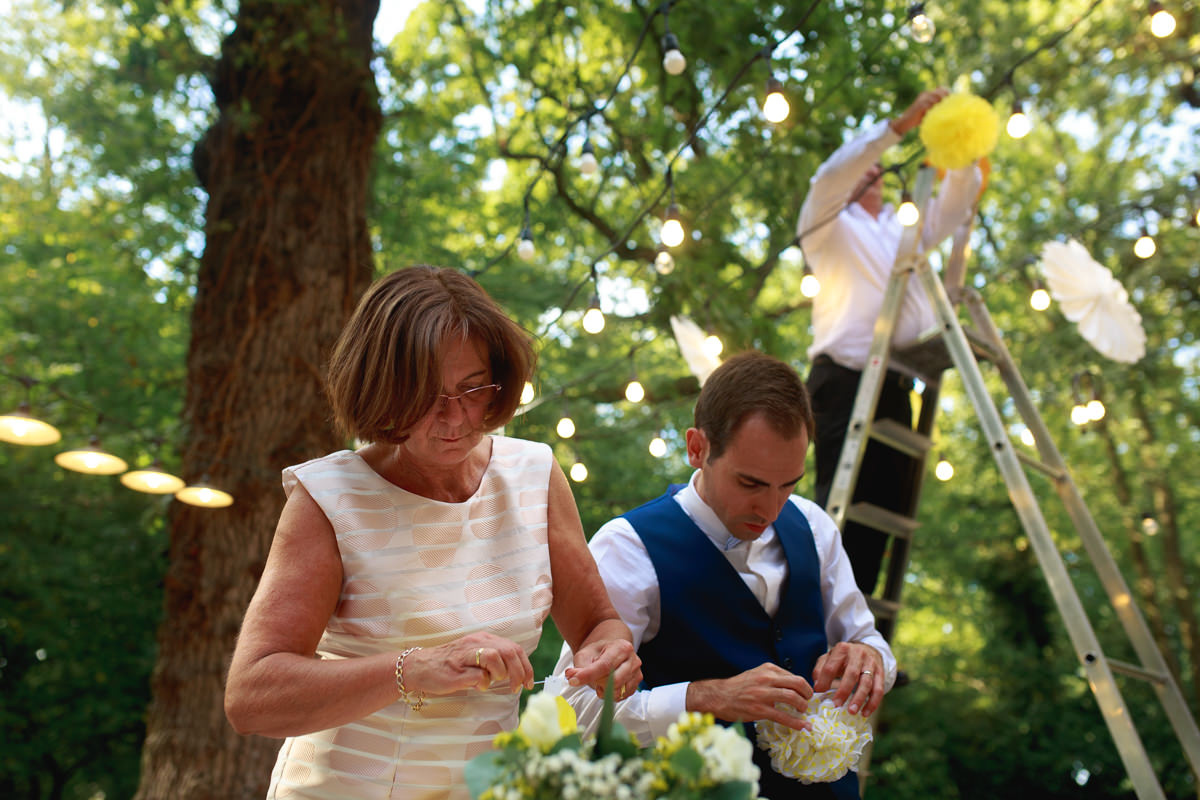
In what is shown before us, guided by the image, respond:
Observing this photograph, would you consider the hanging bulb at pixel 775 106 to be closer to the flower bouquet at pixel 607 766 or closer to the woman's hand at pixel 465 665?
the woman's hand at pixel 465 665

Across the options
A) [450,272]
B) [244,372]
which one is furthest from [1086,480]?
[450,272]

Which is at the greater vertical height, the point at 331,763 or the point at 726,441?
the point at 726,441

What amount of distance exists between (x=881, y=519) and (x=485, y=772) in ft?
8.93

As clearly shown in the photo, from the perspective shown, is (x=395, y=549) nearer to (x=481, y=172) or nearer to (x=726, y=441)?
(x=726, y=441)

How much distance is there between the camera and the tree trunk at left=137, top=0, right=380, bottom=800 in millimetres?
4820

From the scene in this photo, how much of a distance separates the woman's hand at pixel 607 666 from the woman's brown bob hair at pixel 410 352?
482 mm

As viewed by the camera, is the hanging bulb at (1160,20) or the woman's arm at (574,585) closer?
the woman's arm at (574,585)

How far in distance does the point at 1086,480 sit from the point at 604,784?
42.9ft

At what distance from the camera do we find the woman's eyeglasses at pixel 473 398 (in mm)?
1782

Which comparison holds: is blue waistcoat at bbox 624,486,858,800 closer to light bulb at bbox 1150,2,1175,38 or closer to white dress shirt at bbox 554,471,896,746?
white dress shirt at bbox 554,471,896,746

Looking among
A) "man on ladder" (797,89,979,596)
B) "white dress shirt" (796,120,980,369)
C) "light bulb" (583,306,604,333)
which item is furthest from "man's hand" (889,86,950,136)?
"light bulb" (583,306,604,333)

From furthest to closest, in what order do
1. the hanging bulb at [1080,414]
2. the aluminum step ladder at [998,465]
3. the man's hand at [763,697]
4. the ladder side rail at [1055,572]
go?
1. the hanging bulb at [1080,414]
2. the aluminum step ladder at [998,465]
3. the ladder side rail at [1055,572]
4. the man's hand at [763,697]

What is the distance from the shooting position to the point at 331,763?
5.84 ft

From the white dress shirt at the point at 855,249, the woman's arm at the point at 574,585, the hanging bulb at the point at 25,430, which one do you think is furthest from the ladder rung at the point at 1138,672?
the hanging bulb at the point at 25,430
